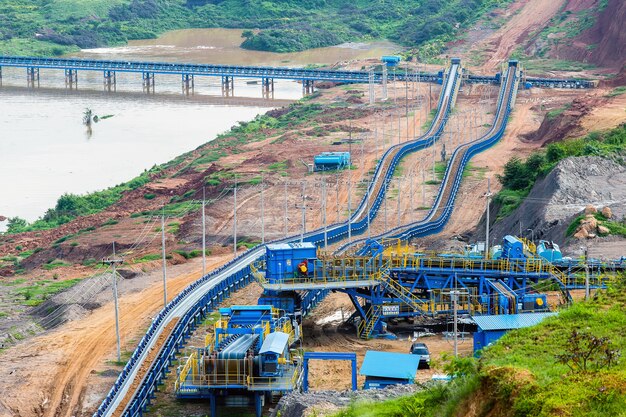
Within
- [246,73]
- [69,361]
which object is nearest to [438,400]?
[69,361]

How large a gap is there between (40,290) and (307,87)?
92448 millimetres

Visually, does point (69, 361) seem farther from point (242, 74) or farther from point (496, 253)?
point (242, 74)

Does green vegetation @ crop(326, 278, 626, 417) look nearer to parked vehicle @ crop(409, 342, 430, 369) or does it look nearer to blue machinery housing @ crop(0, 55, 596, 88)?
parked vehicle @ crop(409, 342, 430, 369)

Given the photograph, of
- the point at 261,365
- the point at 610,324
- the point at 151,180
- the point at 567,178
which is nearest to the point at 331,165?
the point at 151,180

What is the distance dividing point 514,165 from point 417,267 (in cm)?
3173

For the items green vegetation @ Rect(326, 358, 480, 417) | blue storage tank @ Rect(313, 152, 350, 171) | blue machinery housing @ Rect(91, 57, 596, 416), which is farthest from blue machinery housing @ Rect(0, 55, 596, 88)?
green vegetation @ Rect(326, 358, 480, 417)

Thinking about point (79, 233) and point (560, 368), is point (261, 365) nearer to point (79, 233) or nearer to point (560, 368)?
point (560, 368)

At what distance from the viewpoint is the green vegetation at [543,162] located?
70438mm

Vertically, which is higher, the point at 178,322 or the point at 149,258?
the point at 178,322

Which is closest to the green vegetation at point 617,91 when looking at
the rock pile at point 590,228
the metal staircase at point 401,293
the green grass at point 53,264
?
the rock pile at point 590,228

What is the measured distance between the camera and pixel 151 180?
96938mm

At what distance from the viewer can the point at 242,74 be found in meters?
148

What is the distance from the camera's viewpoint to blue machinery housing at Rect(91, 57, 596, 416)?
127 ft

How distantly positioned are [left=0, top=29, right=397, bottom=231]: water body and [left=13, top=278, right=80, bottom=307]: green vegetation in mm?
25391
